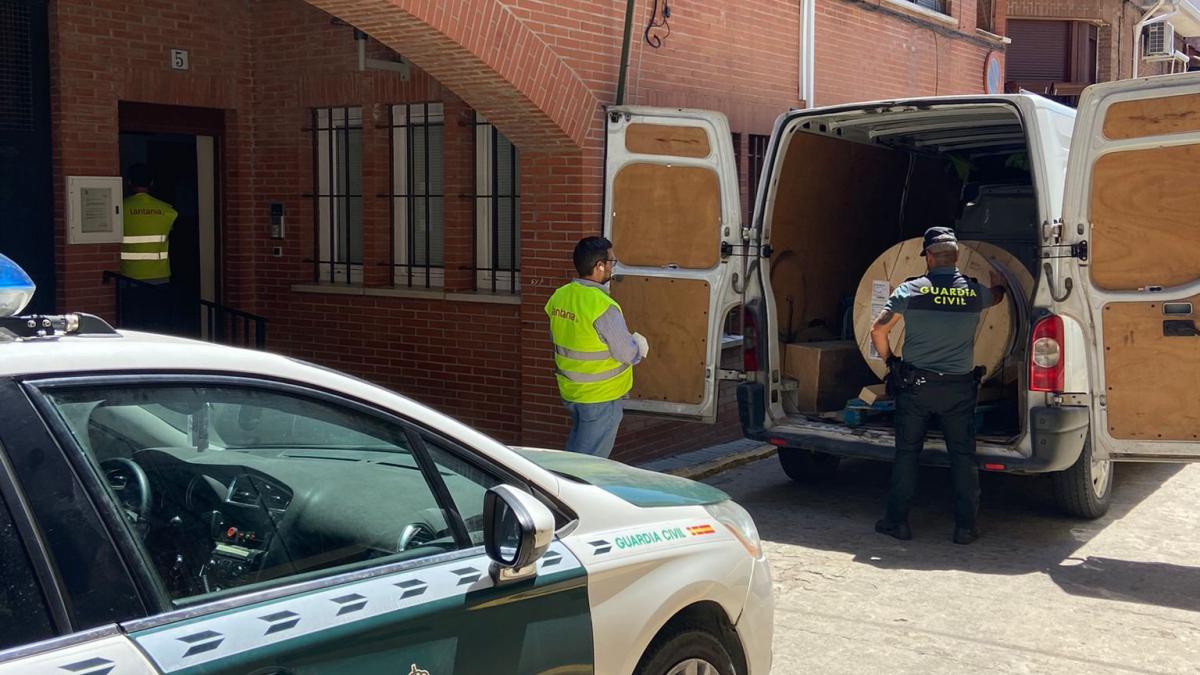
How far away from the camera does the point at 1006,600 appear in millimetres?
6211

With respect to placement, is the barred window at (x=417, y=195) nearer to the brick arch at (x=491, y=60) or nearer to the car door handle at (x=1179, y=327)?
the brick arch at (x=491, y=60)

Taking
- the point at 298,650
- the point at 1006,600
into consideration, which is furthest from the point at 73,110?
the point at 298,650

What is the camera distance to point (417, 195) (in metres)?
10.2

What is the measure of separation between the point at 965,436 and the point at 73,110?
22.3 feet

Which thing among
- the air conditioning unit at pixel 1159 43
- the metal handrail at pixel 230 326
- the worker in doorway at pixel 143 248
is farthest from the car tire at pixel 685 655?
the air conditioning unit at pixel 1159 43

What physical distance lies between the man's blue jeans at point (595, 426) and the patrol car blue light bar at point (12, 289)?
470 centimetres

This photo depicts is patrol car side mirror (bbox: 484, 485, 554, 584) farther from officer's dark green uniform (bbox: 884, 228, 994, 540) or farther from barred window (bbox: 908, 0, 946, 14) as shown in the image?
barred window (bbox: 908, 0, 946, 14)

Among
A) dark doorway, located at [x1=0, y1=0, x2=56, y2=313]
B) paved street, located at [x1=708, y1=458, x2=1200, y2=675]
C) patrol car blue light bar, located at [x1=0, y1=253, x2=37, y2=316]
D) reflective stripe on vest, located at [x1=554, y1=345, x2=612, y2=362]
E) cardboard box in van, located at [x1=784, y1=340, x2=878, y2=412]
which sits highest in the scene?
dark doorway, located at [x1=0, y1=0, x2=56, y2=313]

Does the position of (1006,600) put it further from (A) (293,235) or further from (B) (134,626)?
(A) (293,235)

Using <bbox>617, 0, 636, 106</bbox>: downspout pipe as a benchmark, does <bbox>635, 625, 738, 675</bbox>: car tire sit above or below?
below

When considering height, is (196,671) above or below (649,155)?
below

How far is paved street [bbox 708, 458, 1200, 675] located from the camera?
215 inches

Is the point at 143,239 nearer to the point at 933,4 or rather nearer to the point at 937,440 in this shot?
the point at 937,440

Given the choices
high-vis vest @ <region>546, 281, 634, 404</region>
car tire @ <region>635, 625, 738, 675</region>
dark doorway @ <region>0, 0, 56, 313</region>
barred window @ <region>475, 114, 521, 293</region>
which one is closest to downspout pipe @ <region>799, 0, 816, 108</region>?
barred window @ <region>475, 114, 521, 293</region>
